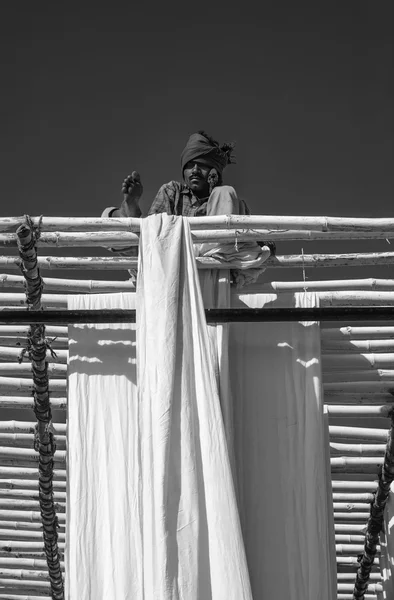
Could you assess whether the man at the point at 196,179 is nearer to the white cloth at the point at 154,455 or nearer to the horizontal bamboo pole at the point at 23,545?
the white cloth at the point at 154,455

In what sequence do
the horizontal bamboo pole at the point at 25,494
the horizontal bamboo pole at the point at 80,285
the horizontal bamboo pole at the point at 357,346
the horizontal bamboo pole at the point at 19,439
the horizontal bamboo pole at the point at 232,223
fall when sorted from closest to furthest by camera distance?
the horizontal bamboo pole at the point at 232,223
the horizontal bamboo pole at the point at 357,346
the horizontal bamboo pole at the point at 80,285
the horizontal bamboo pole at the point at 19,439
the horizontal bamboo pole at the point at 25,494

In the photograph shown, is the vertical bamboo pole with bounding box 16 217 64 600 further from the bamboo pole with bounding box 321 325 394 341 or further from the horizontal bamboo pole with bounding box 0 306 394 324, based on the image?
the bamboo pole with bounding box 321 325 394 341

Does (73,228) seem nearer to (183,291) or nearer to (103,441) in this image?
(183,291)

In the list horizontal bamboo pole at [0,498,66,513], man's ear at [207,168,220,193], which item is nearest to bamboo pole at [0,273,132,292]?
man's ear at [207,168,220,193]

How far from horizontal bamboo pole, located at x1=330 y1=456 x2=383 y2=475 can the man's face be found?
1420mm

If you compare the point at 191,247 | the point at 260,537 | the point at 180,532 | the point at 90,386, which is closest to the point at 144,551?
the point at 180,532

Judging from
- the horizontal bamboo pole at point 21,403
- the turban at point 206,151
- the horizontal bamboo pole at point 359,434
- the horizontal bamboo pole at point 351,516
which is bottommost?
the horizontal bamboo pole at point 351,516

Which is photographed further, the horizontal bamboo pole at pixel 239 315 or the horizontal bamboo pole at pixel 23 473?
the horizontal bamboo pole at pixel 23 473

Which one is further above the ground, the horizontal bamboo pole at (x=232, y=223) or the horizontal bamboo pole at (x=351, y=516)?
the horizontal bamboo pole at (x=232, y=223)

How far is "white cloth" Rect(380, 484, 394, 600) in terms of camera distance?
5.05 metres

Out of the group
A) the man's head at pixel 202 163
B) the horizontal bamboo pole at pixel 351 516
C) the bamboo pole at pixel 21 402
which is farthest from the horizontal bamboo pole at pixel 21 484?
the man's head at pixel 202 163

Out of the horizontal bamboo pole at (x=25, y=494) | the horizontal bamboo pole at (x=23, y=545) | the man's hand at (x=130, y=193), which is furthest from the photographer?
the horizontal bamboo pole at (x=23, y=545)

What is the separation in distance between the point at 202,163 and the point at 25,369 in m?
1.13

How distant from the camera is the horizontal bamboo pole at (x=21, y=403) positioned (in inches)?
187
